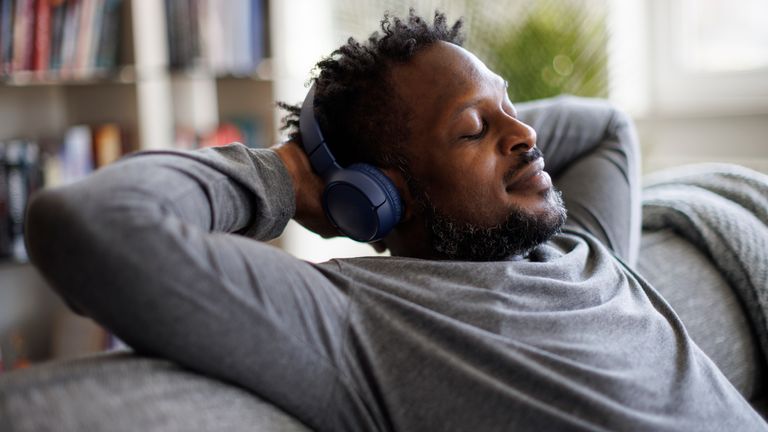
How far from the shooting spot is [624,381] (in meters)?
0.89

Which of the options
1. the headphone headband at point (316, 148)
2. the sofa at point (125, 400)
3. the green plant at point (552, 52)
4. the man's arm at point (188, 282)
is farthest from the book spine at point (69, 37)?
the sofa at point (125, 400)

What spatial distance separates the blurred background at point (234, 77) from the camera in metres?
2.16

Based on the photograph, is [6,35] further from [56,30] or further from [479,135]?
[479,135]

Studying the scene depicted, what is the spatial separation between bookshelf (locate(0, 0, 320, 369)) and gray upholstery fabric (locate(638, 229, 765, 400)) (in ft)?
4.39

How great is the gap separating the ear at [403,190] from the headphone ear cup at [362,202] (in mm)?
61

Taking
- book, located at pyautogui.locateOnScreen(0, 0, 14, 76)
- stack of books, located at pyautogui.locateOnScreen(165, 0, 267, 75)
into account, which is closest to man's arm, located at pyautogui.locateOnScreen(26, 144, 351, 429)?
book, located at pyautogui.locateOnScreen(0, 0, 14, 76)

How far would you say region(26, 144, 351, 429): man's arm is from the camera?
2.36ft

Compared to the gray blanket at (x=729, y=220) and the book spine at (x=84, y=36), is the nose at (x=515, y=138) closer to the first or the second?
the gray blanket at (x=729, y=220)

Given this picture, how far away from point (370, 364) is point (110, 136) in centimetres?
170

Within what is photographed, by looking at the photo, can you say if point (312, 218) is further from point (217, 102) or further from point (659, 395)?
point (217, 102)

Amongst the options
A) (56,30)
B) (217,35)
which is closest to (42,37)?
(56,30)

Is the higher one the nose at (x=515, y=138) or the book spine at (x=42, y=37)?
the book spine at (x=42, y=37)

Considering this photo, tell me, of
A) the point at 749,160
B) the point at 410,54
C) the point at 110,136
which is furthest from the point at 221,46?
the point at 749,160

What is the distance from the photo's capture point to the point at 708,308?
1307mm
